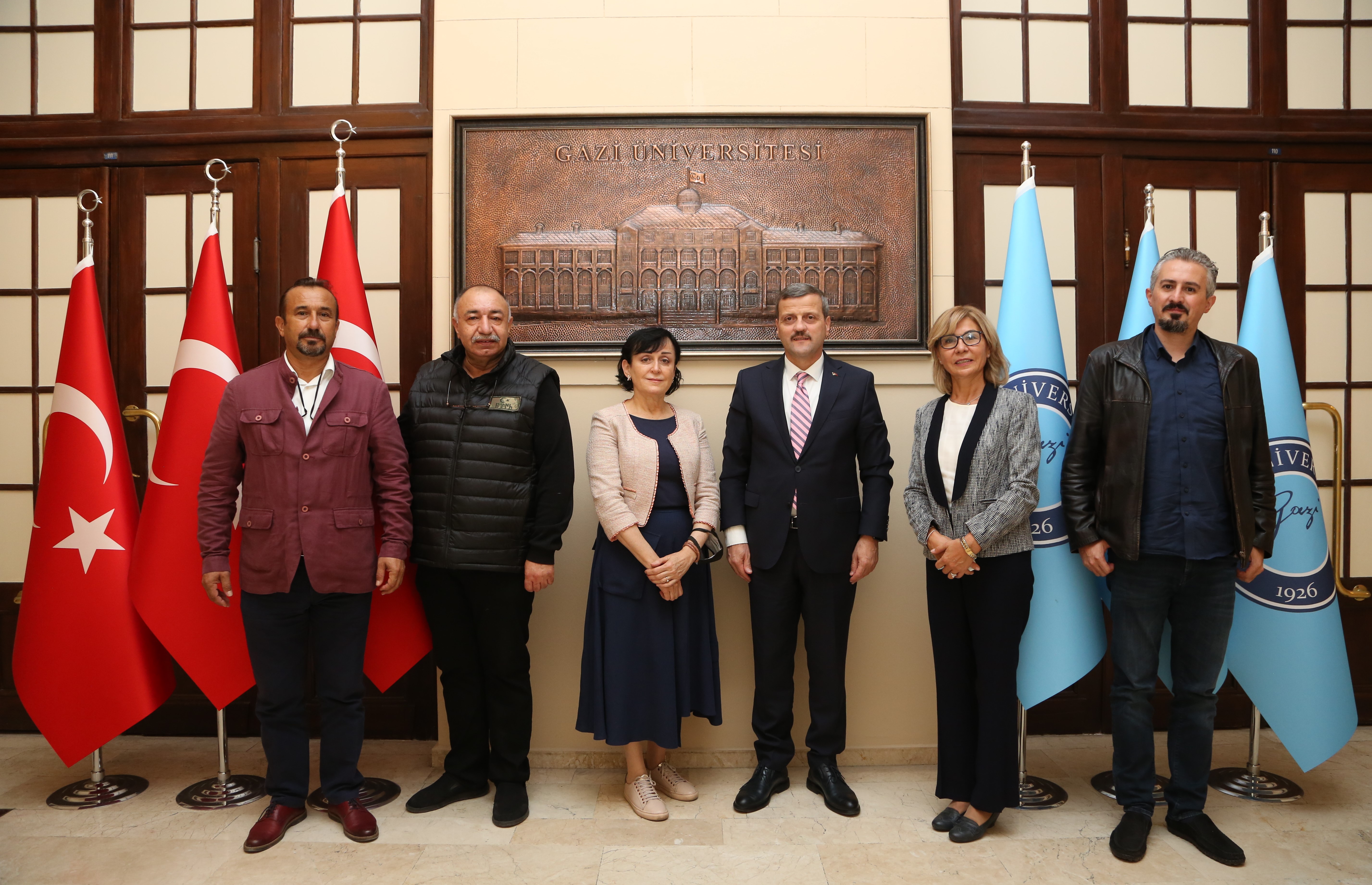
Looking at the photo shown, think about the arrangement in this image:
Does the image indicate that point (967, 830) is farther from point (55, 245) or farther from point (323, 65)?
point (55, 245)

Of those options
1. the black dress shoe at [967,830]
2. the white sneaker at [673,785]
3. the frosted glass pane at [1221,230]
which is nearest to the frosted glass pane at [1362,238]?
the frosted glass pane at [1221,230]

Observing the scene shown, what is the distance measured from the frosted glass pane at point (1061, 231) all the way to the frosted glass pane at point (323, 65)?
3.24 meters

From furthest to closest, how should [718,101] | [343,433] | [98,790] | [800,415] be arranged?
[718,101], [98,790], [800,415], [343,433]

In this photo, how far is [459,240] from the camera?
10.5ft

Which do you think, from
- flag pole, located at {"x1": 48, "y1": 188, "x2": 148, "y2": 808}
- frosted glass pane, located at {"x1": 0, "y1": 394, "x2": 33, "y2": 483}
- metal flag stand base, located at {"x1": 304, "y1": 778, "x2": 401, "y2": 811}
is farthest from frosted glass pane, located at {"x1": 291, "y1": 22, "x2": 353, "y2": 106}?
metal flag stand base, located at {"x1": 304, "y1": 778, "x2": 401, "y2": 811}

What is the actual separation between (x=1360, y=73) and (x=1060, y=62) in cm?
143

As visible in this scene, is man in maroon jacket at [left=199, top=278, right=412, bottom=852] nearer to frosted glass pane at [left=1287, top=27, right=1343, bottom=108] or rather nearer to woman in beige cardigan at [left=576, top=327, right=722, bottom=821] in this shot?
woman in beige cardigan at [left=576, top=327, right=722, bottom=821]

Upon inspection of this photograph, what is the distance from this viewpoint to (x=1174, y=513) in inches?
96.0

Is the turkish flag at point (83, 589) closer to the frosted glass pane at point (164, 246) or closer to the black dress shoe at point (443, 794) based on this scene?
the frosted glass pane at point (164, 246)

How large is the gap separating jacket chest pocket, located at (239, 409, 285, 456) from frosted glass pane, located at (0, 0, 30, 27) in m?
2.72

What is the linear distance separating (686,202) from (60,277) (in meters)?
2.98

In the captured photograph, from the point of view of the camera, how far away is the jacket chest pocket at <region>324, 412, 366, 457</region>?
252 centimetres

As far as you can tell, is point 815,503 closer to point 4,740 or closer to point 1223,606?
point 1223,606

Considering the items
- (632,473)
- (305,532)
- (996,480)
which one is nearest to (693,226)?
(632,473)
